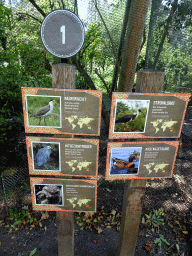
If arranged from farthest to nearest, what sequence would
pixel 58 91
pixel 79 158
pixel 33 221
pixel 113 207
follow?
pixel 113 207
pixel 33 221
pixel 79 158
pixel 58 91

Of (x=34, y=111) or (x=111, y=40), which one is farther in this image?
(x=111, y=40)

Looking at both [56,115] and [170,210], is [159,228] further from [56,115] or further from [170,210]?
[56,115]

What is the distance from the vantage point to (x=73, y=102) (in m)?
1.40

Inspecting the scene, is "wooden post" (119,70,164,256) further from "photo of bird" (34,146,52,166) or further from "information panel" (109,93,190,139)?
"photo of bird" (34,146,52,166)

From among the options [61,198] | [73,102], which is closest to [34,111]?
[73,102]

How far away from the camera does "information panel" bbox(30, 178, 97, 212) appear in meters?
1.67

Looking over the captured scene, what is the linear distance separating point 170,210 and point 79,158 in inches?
98.2

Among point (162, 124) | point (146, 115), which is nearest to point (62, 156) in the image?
point (146, 115)

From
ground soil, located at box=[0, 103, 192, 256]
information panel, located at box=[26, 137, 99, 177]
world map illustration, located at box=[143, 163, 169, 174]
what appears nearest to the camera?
information panel, located at box=[26, 137, 99, 177]

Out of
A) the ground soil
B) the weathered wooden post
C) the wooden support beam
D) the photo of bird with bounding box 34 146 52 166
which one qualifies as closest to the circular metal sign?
the weathered wooden post

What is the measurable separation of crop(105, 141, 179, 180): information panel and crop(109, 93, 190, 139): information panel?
96mm

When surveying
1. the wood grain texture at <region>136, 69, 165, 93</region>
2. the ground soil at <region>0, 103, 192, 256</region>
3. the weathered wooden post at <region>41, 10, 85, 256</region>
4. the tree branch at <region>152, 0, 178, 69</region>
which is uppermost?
the tree branch at <region>152, 0, 178, 69</region>

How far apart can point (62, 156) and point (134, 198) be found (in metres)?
0.88

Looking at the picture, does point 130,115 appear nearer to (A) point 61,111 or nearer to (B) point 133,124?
(B) point 133,124
